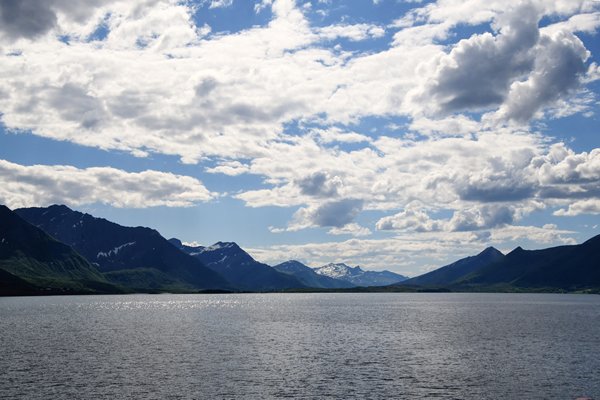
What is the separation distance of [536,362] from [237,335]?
3261 inches

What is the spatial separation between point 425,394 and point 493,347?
6006 cm

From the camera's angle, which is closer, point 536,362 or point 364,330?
point 536,362

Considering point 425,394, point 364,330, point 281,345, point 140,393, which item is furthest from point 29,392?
point 364,330

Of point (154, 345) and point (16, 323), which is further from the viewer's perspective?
point (16, 323)

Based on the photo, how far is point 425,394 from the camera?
76812 millimetres

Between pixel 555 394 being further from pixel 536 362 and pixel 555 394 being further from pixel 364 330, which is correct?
pixel 364 330

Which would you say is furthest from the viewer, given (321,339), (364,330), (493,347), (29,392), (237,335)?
(364,330)

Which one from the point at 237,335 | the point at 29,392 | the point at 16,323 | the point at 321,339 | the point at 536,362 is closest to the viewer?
the point at 29,392

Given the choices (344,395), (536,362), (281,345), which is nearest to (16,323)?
(281,345)

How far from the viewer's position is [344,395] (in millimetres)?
75938

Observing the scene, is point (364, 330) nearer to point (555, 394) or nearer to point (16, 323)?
point (555, 394)

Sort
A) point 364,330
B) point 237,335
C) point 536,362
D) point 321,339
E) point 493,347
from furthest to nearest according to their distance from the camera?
point 364,330
point 237,335
point 321,339
point 493,347
point 536,362

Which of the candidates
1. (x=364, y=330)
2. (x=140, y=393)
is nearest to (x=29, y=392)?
(x=140, y=393)

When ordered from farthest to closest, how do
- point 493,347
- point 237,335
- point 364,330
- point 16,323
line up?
point 16,323
point 364,330
point 237,335
point 493,347
